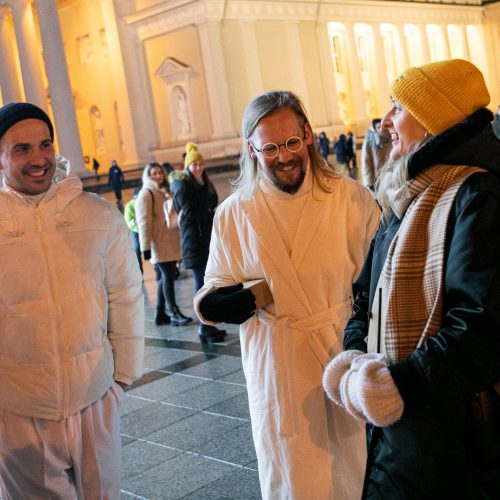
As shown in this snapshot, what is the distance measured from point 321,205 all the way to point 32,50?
109 feet

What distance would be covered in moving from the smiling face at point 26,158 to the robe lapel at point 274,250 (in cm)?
85

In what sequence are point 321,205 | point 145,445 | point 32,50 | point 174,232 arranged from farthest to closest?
point 32,50 → point 174,232 → point 145,445 → point 321,205

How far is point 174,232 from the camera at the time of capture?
10172 millimetres

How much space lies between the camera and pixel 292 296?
11.5 feet

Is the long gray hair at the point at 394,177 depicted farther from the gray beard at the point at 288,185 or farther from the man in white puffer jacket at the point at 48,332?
the man in white puffer jacket at the point at 48,332

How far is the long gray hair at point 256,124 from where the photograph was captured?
357cm

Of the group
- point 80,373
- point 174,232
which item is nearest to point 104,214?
point 80,373

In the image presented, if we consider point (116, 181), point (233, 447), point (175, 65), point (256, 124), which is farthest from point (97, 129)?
point (256, 124)

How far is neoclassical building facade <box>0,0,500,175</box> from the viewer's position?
34.9 meters

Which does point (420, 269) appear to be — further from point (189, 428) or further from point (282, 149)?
point (189, 428)

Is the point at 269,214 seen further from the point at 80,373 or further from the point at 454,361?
the point at 454,361

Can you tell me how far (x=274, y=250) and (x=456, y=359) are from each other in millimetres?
1459

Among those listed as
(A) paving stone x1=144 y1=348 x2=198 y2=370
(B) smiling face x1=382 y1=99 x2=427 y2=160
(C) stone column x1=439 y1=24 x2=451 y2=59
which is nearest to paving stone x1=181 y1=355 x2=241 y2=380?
(A) paving stone x1=144 y1=348 x2=198 y2=370

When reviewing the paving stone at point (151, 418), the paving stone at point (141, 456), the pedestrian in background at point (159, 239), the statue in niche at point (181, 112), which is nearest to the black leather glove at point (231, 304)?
the paving stone at point (141, 456)
